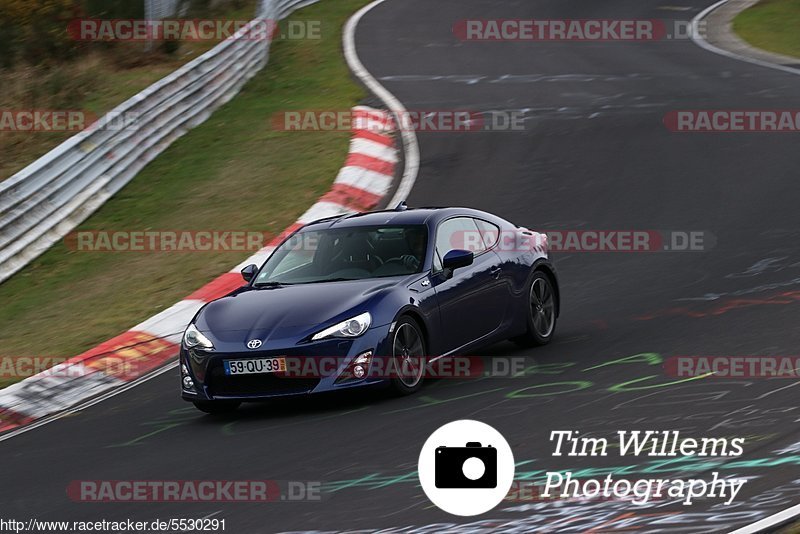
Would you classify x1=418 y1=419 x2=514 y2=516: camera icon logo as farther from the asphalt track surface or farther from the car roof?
the car roof

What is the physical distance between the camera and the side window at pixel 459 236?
985 cm

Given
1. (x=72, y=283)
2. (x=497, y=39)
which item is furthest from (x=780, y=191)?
(x=497, y=39)

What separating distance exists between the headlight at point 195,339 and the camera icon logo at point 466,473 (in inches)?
86.1

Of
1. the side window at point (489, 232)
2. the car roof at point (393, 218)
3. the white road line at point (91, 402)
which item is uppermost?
the car roof at point (393, 218)

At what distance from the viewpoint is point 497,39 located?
26969 mm

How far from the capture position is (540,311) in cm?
1063

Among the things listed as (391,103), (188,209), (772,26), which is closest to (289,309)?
(188,209)

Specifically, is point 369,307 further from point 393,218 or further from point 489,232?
point 489,232

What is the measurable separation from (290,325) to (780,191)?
799 centimetres

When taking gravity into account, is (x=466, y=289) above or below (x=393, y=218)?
below

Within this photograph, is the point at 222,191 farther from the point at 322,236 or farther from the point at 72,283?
the point at 322,236

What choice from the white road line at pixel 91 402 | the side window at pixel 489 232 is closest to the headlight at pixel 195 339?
the white road line at pixel 91 402

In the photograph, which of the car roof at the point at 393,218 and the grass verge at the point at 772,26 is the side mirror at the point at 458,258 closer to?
the car roof at the point at 393,218

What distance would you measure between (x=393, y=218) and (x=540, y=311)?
59.0 inches
